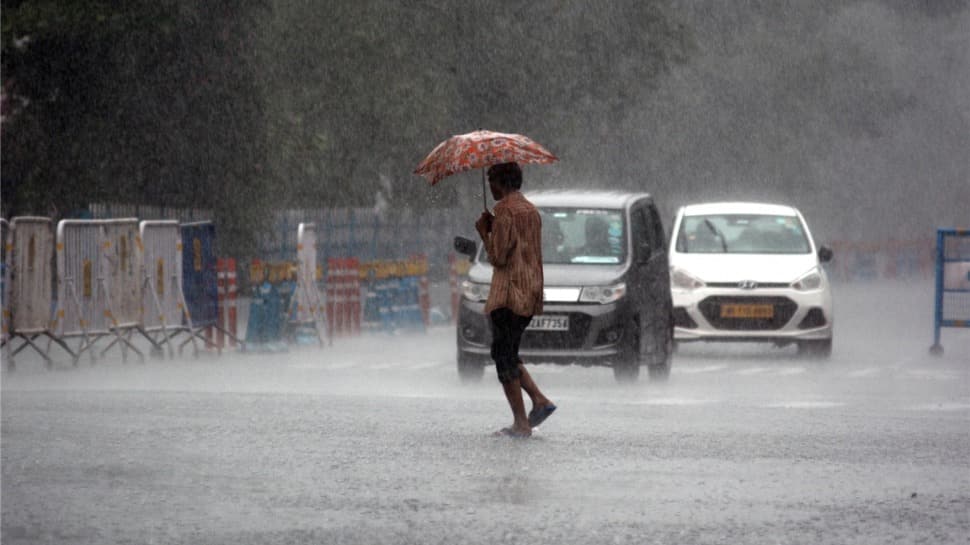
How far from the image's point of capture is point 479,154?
12672 millimetres

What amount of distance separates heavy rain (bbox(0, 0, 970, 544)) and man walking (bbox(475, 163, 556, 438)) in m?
0.34

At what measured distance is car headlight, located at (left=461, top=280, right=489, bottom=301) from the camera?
730 inches

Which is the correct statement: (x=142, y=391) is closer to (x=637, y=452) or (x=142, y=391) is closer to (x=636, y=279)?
(x=636, y=279)

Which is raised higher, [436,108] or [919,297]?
[436,108]

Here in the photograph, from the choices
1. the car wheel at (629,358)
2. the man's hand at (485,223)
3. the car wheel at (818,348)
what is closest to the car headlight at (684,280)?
the car wheel at (818,348)

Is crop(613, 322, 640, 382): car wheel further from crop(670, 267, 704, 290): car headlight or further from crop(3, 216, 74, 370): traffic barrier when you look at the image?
crop(3, 216, 74, 370): traffic barrier

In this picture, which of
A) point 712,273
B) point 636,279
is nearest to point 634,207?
point 636,279

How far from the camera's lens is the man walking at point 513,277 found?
12.6 meters

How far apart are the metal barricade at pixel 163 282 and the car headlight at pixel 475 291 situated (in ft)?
16.9

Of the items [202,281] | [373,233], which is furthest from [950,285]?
[373,233]

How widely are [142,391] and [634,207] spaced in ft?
17.8

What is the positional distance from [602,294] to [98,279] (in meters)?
6.40

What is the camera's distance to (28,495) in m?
10.0

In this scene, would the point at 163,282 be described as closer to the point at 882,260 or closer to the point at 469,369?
the point at 469,369
